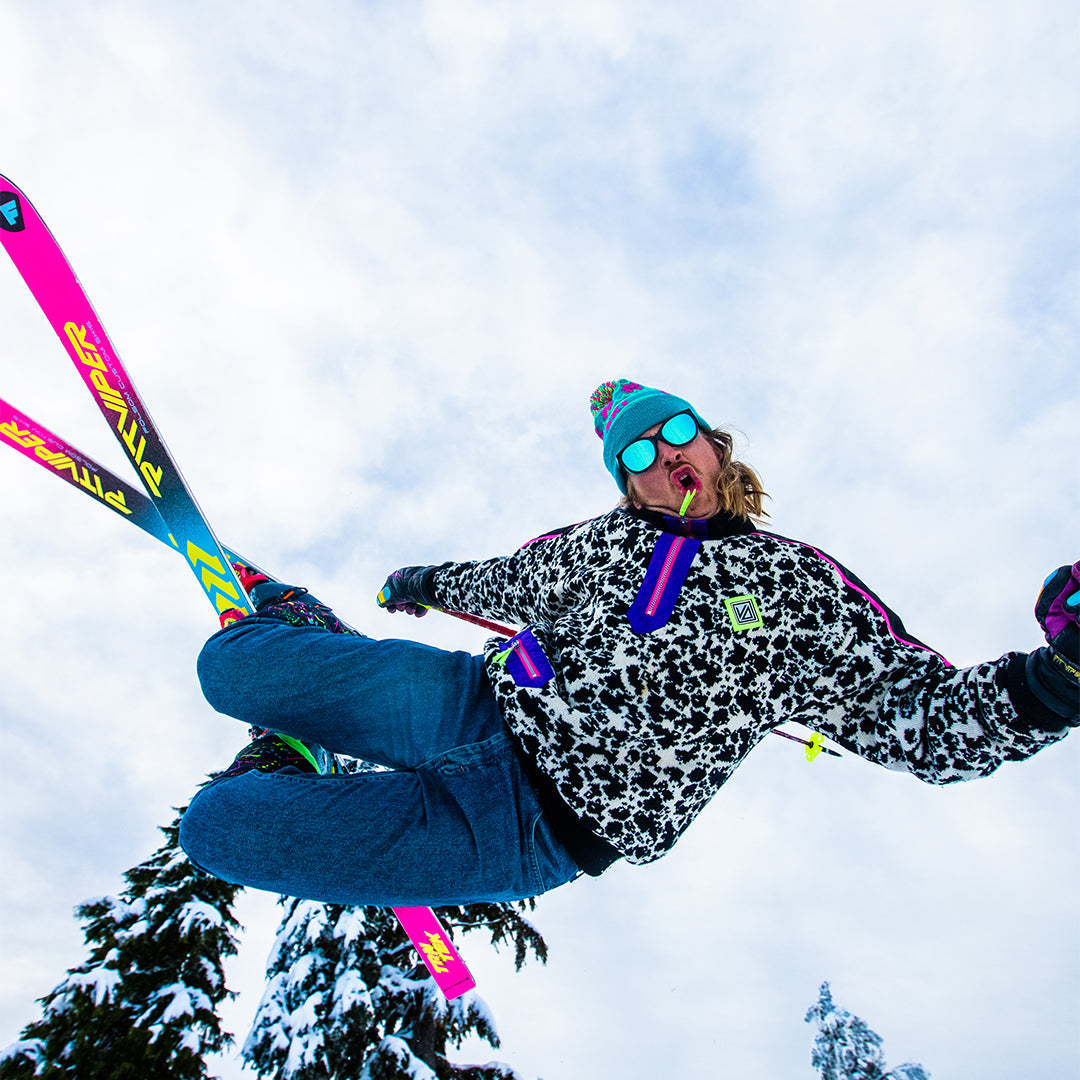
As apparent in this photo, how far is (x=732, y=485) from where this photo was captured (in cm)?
248

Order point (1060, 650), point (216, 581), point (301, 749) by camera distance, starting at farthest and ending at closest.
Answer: point (216, 581)
point (301, 749)
point (1060, 650)

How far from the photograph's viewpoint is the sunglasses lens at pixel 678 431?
8.65 ft

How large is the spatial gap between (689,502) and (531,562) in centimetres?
67

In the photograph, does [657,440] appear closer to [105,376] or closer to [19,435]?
[105,376]

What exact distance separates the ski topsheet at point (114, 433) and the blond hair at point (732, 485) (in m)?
2.48

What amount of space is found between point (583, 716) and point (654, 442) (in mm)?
1227

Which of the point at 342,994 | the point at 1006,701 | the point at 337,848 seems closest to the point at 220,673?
the point at 337,848

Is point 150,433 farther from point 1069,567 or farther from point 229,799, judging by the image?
point 1069,567

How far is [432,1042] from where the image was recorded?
811cm

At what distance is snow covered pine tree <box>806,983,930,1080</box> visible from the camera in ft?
77.8

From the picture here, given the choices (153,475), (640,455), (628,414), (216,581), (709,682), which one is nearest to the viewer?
(709,682)

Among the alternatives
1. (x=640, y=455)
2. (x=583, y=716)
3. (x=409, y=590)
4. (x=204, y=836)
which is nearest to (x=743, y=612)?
(x=583, y=716)

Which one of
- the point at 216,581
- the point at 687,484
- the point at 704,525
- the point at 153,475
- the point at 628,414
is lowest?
the point at 704,525

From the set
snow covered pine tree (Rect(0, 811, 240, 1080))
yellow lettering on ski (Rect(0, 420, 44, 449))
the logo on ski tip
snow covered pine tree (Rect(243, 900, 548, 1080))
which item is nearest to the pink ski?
yellow lettering on ski (Rect(0, 420, 44, 449))
